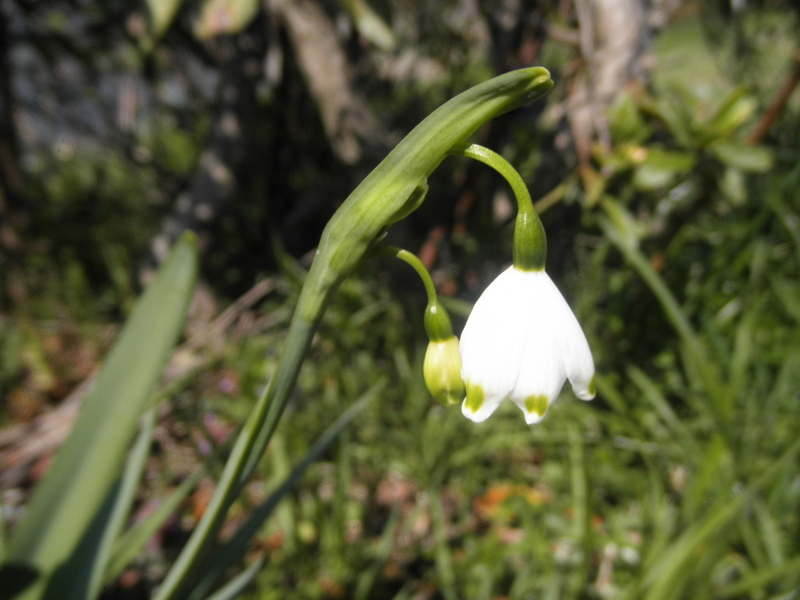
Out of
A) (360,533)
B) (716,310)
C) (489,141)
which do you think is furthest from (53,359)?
(716,310)

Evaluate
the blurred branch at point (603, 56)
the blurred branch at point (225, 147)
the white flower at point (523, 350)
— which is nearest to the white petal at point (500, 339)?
the white flower at point (523, 350)

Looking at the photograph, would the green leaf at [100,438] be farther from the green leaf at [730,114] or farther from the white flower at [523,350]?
the green leaf at [730,114]

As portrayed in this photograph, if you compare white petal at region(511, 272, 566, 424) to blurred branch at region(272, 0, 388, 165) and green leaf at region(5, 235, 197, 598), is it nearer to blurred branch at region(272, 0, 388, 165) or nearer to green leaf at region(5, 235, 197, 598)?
green leaf at region(5, 235, 197, 598)

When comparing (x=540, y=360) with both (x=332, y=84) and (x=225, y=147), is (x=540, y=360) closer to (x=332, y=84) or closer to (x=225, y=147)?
(x=332, y=84)

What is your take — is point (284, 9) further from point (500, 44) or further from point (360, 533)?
point (360, 533)

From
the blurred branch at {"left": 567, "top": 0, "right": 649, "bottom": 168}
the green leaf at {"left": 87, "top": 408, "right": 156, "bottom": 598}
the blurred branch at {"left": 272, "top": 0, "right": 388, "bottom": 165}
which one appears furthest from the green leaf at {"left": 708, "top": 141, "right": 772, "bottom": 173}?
the green leaf at {"left": 87, "top": 408, "right": 156, "bottom": 598}

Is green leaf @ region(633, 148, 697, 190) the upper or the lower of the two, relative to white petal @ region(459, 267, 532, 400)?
lower

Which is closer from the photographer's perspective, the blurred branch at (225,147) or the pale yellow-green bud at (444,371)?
the pale yellow-green bud at (444,371)
